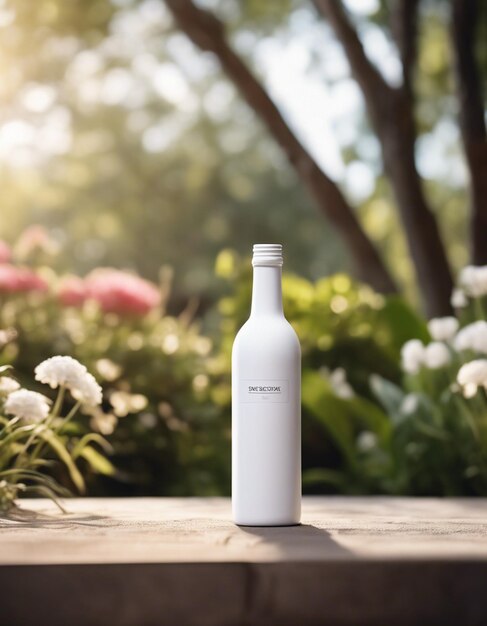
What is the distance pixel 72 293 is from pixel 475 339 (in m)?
1.80

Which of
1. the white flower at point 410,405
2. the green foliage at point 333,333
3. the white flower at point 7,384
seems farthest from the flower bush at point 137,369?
the white flower at point 7,384

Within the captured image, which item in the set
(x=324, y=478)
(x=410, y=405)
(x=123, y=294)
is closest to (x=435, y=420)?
(x=410, y=405)

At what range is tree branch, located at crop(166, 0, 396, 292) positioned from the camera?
14.5 feet

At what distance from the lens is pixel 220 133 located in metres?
19.4

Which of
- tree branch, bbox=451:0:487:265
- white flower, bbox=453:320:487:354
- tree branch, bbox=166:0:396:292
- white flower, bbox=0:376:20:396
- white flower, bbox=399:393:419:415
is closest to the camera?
white flower, bbox=0:376:20:396

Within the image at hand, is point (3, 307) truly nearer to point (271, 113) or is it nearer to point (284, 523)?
point (271, 113)

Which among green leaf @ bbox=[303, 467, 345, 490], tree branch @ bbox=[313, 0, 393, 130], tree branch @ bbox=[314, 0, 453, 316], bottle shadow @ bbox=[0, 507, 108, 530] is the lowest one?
green leaf @ bbox=[303, 467, 345, 490]

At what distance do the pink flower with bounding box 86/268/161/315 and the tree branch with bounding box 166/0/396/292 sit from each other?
104 centimetres

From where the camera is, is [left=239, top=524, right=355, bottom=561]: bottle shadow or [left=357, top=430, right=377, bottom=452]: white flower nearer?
[left=239, top=524, right=355, bottom=561]: bottle shadow

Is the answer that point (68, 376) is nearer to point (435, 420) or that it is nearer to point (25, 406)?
point (25, 406)

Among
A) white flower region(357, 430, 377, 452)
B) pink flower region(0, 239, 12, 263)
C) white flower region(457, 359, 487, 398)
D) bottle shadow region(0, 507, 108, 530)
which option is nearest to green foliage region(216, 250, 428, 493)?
white flower region(357, 430, 377, 452)

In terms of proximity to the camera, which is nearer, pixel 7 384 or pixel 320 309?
pixel 7 384

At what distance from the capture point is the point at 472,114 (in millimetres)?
4199

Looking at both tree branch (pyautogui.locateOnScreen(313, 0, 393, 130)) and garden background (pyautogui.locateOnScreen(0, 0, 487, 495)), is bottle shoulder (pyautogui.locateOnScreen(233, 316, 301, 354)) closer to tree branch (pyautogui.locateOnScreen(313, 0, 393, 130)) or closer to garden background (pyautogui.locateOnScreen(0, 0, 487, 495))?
garden background (pyautogui.locateOnScreen(0, 0, 487, 495))
